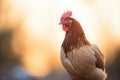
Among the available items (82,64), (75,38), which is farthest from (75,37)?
(82,64)

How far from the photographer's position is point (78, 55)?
10.1m

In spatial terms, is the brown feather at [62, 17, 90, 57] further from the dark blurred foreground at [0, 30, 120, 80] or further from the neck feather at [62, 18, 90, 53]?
the dark blurred foreground at [0, 30, 120, 80]

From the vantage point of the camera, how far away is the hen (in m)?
10.0

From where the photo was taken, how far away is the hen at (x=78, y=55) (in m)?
10.0

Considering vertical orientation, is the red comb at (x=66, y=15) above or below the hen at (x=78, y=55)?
above

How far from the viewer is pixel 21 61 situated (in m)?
35.8

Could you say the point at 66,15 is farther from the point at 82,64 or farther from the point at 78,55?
the point at 82,64

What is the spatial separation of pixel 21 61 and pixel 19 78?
22.0ft

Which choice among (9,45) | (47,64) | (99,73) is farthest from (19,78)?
(99,73)

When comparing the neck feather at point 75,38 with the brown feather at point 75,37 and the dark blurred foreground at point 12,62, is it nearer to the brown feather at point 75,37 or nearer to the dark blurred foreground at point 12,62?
the brown feather at point 75,37

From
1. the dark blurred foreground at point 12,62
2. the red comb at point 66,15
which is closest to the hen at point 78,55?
the red comb at point 66,15

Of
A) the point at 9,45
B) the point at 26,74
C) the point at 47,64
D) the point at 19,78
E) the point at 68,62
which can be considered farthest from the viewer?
the point at 9,45

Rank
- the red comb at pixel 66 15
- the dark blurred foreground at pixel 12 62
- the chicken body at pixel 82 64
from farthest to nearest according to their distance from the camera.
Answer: the dark blurred foreground at pixel 12 62
the red comb at pixel 66 15
the chicken body at pixel 82 64

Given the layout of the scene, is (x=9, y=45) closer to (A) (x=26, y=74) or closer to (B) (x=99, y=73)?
(A) (x=26, y=74)
